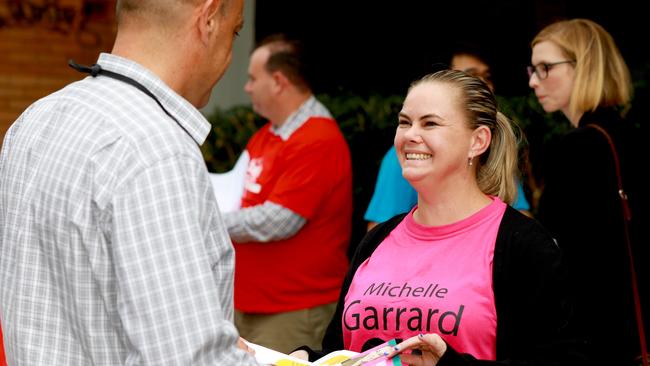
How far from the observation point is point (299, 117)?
5.32 meters

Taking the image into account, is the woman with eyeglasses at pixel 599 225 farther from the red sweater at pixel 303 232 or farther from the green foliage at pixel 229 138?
the green foliage at pixel 229 138

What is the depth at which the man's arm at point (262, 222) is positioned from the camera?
500cm

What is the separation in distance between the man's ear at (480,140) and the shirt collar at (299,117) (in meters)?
2.05

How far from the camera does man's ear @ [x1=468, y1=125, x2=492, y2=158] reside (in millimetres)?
3301

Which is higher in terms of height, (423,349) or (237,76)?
(423,349)

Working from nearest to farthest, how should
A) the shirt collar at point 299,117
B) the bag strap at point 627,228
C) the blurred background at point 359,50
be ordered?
the bag strap at point 627,228
the shirt collar at point 299,117
the blurred background at point 359,50

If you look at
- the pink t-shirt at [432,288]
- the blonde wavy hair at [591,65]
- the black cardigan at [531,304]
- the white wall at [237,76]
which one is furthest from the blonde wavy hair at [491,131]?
the white wall at [237,76]

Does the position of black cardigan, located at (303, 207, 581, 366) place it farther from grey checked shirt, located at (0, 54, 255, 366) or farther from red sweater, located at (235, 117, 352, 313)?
red sweater, located at (235, 117, 352, 313)

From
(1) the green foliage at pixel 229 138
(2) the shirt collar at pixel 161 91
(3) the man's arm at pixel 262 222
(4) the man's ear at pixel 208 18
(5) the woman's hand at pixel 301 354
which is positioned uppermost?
(4) the man's ear at pixel 208 18

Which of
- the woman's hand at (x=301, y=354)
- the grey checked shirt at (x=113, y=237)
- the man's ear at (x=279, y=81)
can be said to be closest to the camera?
the grey checked shirt at (x=113, y=237)

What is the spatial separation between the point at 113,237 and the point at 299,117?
3.33m

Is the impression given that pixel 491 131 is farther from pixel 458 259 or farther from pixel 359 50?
pixel 359 50

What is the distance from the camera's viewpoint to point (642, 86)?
223 inches

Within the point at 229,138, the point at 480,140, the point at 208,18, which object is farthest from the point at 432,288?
the point at 229,138
